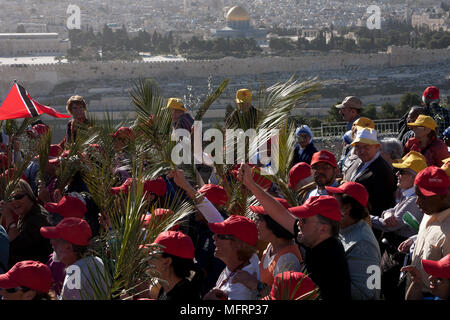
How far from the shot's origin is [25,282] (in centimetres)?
189

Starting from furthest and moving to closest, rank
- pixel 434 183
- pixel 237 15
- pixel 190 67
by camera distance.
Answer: pixel 237 15 → pixel 190 67 → pixel 434 183

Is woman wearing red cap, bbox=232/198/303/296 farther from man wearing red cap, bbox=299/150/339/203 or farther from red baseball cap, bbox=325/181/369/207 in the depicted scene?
man wearing red cap, bbox=299/150/339/203

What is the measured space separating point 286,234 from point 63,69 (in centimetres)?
3628

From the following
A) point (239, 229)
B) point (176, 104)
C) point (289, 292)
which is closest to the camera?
point (289, 292)

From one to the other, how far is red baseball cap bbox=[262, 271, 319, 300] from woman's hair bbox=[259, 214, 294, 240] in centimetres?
36

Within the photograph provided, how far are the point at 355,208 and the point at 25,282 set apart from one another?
970 mm

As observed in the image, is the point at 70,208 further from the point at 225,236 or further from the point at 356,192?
the point at 356,192

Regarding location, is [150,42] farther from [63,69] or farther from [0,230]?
[0,230]

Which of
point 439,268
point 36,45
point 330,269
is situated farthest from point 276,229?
point 36,45

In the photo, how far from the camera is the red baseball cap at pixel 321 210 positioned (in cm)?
206

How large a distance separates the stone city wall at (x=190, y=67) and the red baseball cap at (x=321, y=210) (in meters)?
33.4

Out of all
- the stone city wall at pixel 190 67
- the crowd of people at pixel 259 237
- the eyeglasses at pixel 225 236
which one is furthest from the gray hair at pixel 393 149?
A: the stone city wall at pixel 190 67

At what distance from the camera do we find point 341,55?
1624 inches

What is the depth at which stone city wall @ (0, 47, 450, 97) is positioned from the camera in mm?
36219
